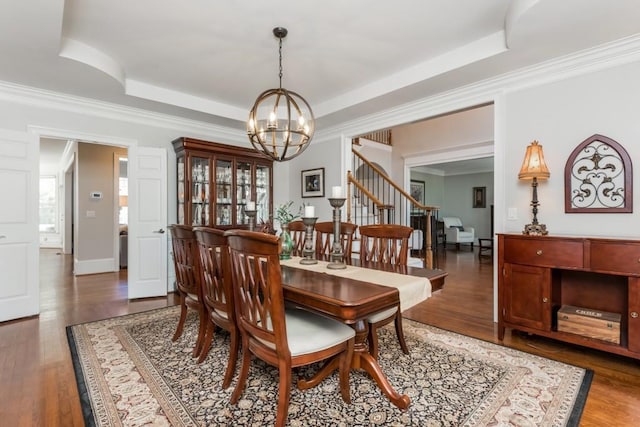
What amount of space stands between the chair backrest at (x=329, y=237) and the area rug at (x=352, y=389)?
0.86 metres

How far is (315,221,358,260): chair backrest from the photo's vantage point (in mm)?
2832

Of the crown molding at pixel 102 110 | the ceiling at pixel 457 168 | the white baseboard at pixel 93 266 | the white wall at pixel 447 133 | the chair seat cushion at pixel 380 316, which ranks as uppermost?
the white wall at pixel 447 133

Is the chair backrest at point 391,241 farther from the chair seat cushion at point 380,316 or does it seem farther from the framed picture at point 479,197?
the framed picture at point 479,197

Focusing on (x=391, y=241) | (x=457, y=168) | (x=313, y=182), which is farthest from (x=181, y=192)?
(x=457, y=168)

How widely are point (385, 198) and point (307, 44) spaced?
479cm

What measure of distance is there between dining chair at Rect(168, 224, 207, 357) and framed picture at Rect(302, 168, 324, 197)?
2.83 meters

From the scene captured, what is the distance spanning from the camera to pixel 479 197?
33.9 feet

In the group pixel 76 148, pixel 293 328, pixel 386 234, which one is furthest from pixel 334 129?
pixel 76 148

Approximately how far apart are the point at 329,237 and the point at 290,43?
1.82m

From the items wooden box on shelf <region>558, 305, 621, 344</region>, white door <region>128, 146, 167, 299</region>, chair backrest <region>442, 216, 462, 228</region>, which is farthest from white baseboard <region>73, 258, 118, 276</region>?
chair backrest <region>442, 216, 462, 228</region>

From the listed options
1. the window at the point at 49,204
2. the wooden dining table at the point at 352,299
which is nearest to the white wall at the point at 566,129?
the wooden dining table at the point at 352,299

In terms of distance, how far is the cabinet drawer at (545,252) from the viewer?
2.41 metres

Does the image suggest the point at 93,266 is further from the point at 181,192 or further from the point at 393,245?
the point at 393,245

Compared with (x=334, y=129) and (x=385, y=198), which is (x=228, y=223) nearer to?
(x=334, y=129)
